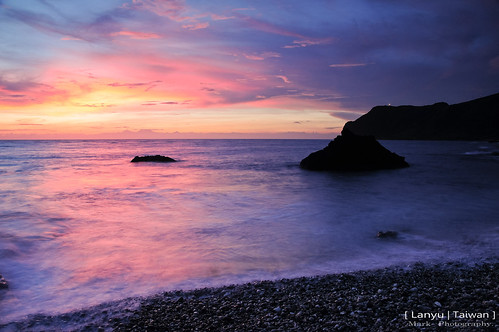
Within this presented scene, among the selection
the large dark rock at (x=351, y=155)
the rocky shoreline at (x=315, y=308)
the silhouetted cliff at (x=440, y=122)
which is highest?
the silhouetted cliff at (x=440, y=122)

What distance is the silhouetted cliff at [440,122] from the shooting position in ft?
485

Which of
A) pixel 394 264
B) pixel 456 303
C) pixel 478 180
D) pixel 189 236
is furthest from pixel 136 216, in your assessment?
pixel 478 180

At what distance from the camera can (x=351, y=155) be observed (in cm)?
2661

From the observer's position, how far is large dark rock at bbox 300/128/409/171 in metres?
26.4

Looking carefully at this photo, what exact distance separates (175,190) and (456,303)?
16293 millimetres

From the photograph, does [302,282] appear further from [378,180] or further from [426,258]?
[378,180]

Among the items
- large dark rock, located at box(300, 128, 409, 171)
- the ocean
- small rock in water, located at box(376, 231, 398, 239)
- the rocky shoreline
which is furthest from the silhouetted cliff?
the rocky shoreline

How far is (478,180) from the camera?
2212 cm

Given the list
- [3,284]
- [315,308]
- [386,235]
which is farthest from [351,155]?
[3,284]

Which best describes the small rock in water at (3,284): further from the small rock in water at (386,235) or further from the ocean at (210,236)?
the small rock in water at (386,235)

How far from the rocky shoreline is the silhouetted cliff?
161 metres

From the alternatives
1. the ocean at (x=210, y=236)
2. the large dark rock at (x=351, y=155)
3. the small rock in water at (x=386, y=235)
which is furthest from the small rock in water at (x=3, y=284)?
the large dark rock at (x=351, y=155)

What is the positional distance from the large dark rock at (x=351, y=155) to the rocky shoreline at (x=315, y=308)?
831 inches

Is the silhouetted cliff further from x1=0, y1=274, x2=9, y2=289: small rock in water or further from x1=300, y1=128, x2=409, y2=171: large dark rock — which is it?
x1=0, y1=274, x2=9, y2=289: small rock in water
